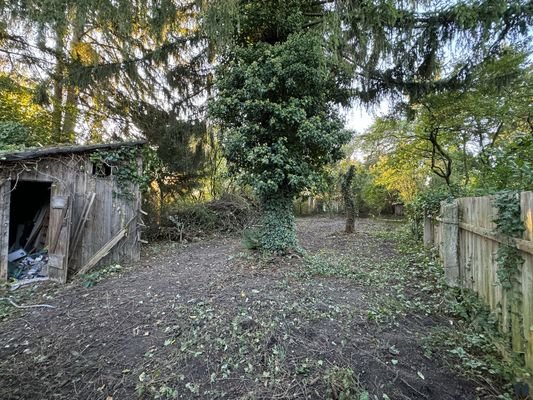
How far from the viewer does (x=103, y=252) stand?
5605mm

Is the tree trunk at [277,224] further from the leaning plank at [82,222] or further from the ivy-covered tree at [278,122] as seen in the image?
the leaning plank at [82,222]

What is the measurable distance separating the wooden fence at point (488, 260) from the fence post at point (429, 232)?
2.88 metres

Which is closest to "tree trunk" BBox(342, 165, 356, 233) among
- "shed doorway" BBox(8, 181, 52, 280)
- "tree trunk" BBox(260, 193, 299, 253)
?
"tree trunk" BBox(260, 193, 299, 253)

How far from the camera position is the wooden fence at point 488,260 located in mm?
1935

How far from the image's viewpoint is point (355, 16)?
4508 mm

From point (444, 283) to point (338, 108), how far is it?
4234 mm

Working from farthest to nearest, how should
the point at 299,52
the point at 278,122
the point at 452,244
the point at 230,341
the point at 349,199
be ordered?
1. the point at 349,199
2. the point at 278,122
3. the point at 299,52
4. the point at 452,244
5. the point at 230,341

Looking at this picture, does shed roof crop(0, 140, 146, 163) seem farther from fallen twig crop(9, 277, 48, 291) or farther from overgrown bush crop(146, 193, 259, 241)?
overgrown bush crop(146, 193, 259, 241)

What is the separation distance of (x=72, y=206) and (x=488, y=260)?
6600mm

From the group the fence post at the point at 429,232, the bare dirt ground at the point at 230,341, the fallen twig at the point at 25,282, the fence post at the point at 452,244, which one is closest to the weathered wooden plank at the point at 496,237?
the fence post at the point at 452,244

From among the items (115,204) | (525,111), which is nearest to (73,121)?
(115,204)

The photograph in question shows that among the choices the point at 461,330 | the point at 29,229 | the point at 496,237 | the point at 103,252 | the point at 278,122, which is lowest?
the point at 461,330

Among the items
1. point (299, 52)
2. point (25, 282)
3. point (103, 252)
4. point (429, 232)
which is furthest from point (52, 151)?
point (429, 232)

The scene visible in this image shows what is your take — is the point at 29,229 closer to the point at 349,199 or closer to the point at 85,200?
the point at 85,200
